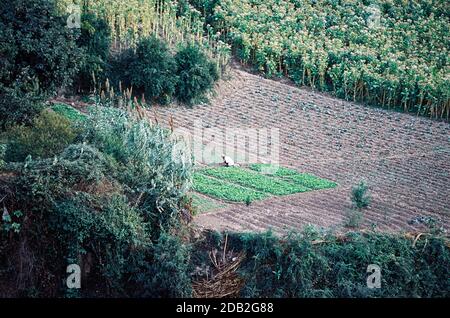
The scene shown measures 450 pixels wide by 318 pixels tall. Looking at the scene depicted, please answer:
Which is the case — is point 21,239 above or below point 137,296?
above

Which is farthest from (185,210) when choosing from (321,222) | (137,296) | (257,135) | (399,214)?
(257,135)

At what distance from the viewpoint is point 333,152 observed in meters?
12.8

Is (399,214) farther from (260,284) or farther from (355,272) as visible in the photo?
(260,284)

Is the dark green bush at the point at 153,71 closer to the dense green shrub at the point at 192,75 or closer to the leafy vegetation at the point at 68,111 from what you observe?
the dense green shrub at the point at 192,75

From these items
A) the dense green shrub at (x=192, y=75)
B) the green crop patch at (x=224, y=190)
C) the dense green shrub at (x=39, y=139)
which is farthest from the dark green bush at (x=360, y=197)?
the dense green shrub at (x=192, y=75)

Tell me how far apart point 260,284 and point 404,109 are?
745cm

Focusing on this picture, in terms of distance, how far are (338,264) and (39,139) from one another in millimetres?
4141

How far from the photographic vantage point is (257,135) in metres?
13.4

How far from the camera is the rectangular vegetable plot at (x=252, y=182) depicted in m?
10.6

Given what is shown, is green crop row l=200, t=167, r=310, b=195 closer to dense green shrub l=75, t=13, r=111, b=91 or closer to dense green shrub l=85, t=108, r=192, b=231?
dense green shrub l=85, t=108, r=192, b=231

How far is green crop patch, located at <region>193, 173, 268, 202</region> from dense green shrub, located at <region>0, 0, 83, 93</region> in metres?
3.09

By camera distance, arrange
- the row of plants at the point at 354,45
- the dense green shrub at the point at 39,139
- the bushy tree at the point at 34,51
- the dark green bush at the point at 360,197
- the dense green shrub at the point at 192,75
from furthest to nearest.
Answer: the row of plants at the point at 354,45, the dense green shrub at the point at 192,75, the bushy tree at the point at 34,51, the dark green bush at the point at 360,197, the dense green shrub at the point at 39,139

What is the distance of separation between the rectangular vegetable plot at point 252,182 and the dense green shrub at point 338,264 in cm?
140

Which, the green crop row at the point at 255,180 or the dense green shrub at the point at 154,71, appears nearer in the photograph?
the green crop row at the point at 255,180
